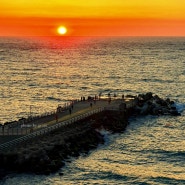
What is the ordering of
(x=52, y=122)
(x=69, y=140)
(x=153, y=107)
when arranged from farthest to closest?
(x=153, y=107) < (x=52, y=122) < (x=69, y=140)

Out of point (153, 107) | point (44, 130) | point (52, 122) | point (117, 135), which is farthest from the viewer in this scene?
point (153, 107)

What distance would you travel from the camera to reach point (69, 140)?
57031 mm

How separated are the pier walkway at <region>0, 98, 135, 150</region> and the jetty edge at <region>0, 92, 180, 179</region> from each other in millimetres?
514

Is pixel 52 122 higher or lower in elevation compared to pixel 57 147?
higher

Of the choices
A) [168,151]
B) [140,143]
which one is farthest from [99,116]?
[168,151]

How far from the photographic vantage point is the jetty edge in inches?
1876

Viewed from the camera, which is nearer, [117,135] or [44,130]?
[44,130]

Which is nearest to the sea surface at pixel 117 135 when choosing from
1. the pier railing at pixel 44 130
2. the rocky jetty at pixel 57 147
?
the rocky jetty at pixel 57 147

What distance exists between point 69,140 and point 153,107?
2775 cm

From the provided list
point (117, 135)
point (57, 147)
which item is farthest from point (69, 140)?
point (117, 135)

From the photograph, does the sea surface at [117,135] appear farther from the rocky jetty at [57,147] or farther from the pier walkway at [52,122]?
the pier walkway at [52,122]

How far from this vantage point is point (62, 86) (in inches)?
4801

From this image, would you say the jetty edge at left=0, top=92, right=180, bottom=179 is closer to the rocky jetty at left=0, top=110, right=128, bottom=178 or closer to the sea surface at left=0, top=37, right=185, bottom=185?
the rocky jetty at left=0, top=110, right=128, bottom=178

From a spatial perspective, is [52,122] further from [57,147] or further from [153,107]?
[153,107]
